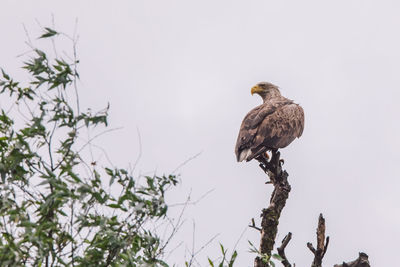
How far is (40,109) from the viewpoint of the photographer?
527cm

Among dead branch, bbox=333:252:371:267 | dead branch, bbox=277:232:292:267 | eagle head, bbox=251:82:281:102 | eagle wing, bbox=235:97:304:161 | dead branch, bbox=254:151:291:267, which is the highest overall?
eagle head, bbox=251:82:281:102

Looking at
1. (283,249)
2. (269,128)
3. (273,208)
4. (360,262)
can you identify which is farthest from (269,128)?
(360,262)

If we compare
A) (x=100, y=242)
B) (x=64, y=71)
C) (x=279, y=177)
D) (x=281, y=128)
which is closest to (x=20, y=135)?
(x=64, y=71)

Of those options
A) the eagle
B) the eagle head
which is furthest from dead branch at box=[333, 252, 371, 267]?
the eagle head

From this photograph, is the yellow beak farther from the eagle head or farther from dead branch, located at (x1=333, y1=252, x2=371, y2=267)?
dead branch, located at (x1=333, y1=252, x2=371, y2=267)

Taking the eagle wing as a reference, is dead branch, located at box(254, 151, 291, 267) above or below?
below

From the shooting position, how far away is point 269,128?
10.5m

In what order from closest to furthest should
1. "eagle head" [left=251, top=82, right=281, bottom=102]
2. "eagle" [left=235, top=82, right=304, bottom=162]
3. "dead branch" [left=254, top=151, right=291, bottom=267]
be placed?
"dead branch" [left=254, top=151, right=291, bottom=267] < "eagle" [left=235, top=82, right=304, bottom=162] < "eagle head" [left=251, top=82, right=281, bottom=102]

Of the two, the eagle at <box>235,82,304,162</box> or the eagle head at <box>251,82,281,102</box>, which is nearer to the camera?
the eagle at <box>235,82,304,162</box>

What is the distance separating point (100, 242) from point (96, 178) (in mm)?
514

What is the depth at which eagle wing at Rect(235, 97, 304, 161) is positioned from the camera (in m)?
9.97

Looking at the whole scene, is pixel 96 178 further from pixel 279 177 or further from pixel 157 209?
pixel 279 177

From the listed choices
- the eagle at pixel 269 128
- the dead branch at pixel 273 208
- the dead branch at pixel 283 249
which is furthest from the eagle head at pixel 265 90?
the dead branch at pixel 283 249

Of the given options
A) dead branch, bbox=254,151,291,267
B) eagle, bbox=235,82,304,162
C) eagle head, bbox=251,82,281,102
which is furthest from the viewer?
eagle head, bbox=251,82,281,102
